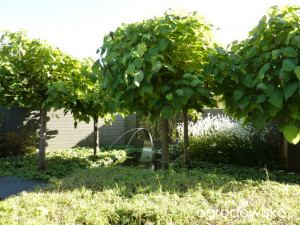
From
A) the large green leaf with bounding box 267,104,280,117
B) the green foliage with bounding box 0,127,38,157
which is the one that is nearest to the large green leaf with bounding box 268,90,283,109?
the large green leaf with bounding box 267,104,280,117

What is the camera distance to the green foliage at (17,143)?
23.5ft

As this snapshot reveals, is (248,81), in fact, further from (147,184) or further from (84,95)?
(84,95)

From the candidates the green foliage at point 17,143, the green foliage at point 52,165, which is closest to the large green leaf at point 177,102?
the green foliage at point 52,165

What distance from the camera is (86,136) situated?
9438 mm

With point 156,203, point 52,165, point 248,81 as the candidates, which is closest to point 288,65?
point 248,81

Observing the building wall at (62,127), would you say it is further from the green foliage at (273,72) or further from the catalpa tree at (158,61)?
the green foliage at (273,72)

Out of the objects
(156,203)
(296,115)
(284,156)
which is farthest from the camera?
(284,156)

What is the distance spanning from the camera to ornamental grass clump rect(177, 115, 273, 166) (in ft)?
16.0

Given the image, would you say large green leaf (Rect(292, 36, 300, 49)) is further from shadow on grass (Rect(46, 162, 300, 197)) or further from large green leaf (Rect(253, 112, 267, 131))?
shadow on grass (Rect(46, 162, 300, 197))

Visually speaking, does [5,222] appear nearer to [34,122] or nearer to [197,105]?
[197,105]

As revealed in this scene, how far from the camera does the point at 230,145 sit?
5.07 m

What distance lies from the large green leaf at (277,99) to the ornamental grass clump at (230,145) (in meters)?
2.88

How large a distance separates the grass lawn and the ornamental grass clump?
8.60 ft

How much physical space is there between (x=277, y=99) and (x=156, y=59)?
4.29 feet
